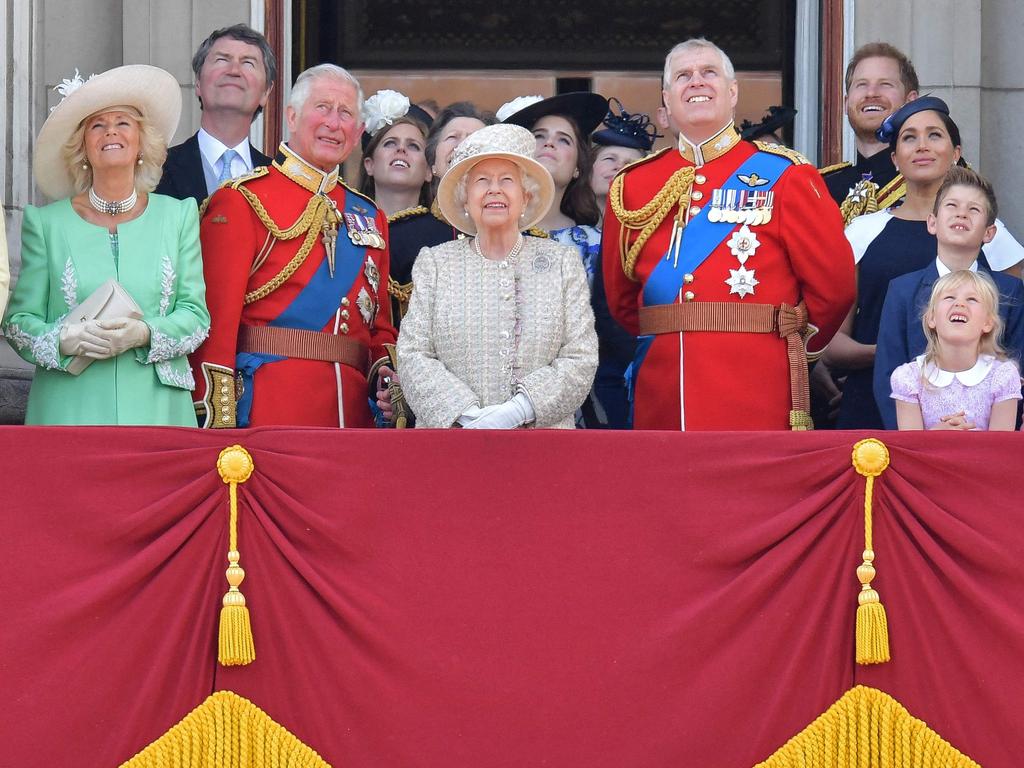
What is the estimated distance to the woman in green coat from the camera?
4.75 m

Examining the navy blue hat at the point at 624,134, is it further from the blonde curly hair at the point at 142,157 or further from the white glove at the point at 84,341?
the white glove at the point at 84,341

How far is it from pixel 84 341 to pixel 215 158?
1.48m

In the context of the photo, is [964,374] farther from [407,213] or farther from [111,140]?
[111,140]

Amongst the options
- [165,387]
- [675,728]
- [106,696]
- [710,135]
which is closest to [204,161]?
[165,387]

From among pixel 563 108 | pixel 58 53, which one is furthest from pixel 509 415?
pixel 58 53

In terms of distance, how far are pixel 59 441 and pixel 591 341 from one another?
54.6 inches

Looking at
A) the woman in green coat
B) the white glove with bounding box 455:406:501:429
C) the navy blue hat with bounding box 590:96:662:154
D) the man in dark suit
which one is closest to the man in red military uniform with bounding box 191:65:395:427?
the woman in green coat

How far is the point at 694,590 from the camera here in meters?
4.11

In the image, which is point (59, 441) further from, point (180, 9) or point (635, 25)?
point (635, 25)

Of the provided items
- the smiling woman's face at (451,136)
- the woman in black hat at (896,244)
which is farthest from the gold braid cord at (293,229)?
the woman in black hat at (896,244)

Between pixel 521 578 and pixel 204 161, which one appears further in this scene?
pixel 204 161

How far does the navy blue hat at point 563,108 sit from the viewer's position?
6.04m

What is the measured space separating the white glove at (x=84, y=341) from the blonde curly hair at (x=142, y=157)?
1.66 feet

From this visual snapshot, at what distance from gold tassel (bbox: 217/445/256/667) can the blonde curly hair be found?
118cm
